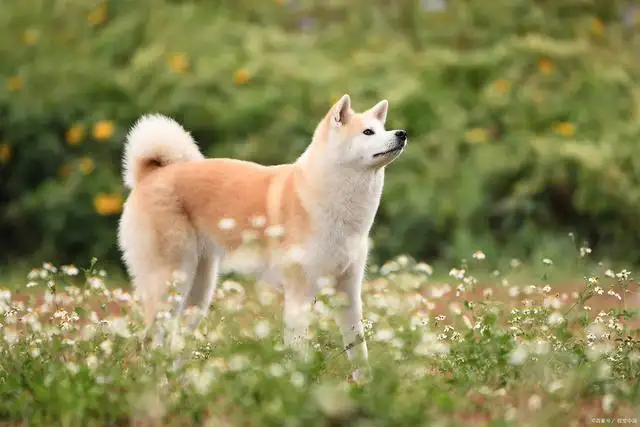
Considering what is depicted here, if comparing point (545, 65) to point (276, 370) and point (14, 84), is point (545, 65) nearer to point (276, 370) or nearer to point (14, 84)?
point (14, 84)

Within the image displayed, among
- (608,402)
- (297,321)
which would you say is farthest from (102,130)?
(608,402)

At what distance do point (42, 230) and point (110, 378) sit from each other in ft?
15.7

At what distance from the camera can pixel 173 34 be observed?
31.2ft

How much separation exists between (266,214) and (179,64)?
4239 mm

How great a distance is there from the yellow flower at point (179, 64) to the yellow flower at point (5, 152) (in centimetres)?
157

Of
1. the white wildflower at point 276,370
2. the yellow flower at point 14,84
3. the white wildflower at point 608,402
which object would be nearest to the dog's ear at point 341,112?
the white wildflower at point 276,370

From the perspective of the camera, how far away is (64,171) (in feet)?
27.8

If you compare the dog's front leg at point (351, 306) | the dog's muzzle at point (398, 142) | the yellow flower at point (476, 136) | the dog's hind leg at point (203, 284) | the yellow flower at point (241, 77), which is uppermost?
the dog's muzzle at point (398, 142)

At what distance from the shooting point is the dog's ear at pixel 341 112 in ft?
15.8

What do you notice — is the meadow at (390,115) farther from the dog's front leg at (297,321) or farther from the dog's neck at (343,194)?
the dog's neck at (343,194)

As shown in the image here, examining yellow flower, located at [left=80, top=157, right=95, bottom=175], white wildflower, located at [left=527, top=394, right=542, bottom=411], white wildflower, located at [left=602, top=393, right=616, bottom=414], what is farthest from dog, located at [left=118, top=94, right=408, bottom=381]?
yellow flower, located at [left=80, top=157, right=95, bottom=175]

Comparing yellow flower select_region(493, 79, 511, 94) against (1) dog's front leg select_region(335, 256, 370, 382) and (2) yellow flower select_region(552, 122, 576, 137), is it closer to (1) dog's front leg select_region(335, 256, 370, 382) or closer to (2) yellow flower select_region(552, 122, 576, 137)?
(2) yellow flower select_region(552, 122, 576, 137)

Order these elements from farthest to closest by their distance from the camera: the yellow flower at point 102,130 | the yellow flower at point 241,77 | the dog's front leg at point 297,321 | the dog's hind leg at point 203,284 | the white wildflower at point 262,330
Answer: the yellow flower at point 241,77, the yellow flower at point 102,130, the dog's hind leg at point 203,284, the dog's front leg at point 297,321, the white wildflower at point 262,330

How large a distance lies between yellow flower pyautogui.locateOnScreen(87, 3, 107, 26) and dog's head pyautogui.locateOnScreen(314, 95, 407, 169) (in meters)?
5.48
